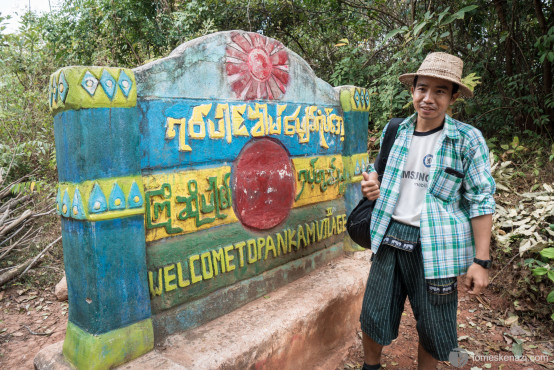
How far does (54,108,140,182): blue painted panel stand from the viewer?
1.58 metres

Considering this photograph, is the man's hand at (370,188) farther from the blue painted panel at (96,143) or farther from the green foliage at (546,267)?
the green foliage at (546,267)

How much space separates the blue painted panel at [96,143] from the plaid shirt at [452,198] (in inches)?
53.4

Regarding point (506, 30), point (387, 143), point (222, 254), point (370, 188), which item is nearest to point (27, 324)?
point (222, 254)

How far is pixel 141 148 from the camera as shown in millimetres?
1771

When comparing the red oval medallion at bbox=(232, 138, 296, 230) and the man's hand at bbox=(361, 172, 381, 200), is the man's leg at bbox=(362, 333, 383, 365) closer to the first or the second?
the man's hand at bbox=(361, 172, 381, 200)

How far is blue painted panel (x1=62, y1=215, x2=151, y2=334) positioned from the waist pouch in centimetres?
117

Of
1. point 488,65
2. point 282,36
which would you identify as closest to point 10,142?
point 282,36

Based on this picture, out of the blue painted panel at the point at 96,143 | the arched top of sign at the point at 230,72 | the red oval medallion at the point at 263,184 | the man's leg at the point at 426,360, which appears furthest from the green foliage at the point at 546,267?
the blue painted panel at the point at 96,143

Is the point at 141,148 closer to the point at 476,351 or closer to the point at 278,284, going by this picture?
the point at 278,284

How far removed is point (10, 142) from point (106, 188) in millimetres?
5025

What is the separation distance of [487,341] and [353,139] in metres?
1.81

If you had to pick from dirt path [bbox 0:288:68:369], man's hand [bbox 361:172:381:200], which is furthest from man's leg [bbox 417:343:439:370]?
dirt path [bbox 0:288:68:369]

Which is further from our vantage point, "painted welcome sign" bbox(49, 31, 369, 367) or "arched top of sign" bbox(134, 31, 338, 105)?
"arched top of sign" bbox(134, 31, 338, 105)

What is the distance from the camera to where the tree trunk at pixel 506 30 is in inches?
191
